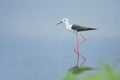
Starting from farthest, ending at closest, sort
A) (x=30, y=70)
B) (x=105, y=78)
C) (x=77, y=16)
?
(x=77, y=16) < (x=30, y=70) < (x=105, y=78)

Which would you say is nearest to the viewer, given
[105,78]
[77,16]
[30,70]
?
[105,78]

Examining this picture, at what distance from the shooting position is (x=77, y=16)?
309 cm

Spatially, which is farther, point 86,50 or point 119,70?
point 86,50

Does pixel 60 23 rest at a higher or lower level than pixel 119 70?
lower

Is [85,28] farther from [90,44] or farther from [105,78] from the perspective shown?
[105,78]

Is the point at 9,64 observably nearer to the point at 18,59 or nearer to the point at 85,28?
the point at 18,59

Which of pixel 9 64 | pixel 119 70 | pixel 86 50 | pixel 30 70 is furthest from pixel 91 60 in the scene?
pixel 119 70

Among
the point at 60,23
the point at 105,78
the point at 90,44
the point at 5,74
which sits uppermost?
the point at 105,78

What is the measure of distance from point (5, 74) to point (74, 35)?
30.3 inches

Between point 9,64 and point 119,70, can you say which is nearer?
point 119,70

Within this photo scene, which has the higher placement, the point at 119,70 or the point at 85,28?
→ the point at 119,70

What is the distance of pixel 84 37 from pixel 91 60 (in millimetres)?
236

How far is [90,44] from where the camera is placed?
306 cm

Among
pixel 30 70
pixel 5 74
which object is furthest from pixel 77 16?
pixel 5 74
